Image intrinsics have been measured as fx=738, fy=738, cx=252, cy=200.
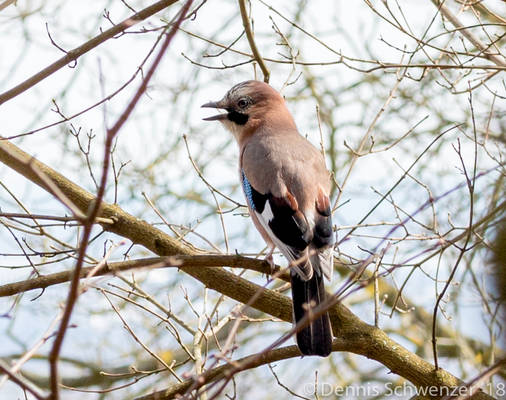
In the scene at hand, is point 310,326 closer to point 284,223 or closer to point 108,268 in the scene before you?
point 284,223

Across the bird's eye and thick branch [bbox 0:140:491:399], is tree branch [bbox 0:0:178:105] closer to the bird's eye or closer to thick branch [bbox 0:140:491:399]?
thick branch [bbox 0:140:491:399]

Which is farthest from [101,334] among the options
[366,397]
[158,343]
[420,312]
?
[420,312]

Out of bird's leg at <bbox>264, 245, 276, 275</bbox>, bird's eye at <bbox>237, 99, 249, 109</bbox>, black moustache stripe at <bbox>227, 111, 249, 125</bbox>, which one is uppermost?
bird's eye at <bbox>237, 99, 249, 109</bbox>

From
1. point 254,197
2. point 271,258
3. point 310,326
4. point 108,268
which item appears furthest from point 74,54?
point 310,326

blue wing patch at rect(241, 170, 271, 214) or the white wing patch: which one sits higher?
blue wing patch at rect(241, 170, 271, 214)

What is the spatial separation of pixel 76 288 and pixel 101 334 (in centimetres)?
729

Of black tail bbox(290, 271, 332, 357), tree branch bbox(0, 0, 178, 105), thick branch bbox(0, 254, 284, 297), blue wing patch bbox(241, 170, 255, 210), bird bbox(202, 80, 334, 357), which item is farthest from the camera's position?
blue wing patch bbox(241, 170, 255, 210)

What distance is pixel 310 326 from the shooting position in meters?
4.00

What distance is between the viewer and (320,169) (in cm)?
539

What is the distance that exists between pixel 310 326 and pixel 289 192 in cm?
130

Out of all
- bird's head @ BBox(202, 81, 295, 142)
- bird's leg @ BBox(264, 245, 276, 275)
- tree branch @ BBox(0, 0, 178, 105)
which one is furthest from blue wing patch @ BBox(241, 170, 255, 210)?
tree branch @ BBox(0, 0, 178, 105)

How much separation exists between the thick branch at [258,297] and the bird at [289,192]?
18 centimetres

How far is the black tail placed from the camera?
401 cm

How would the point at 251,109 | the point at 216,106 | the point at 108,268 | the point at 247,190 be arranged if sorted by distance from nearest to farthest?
1. the point at 108,268
2. the point at 247,190
3. the point at 251,109
4. the point at 216,106
